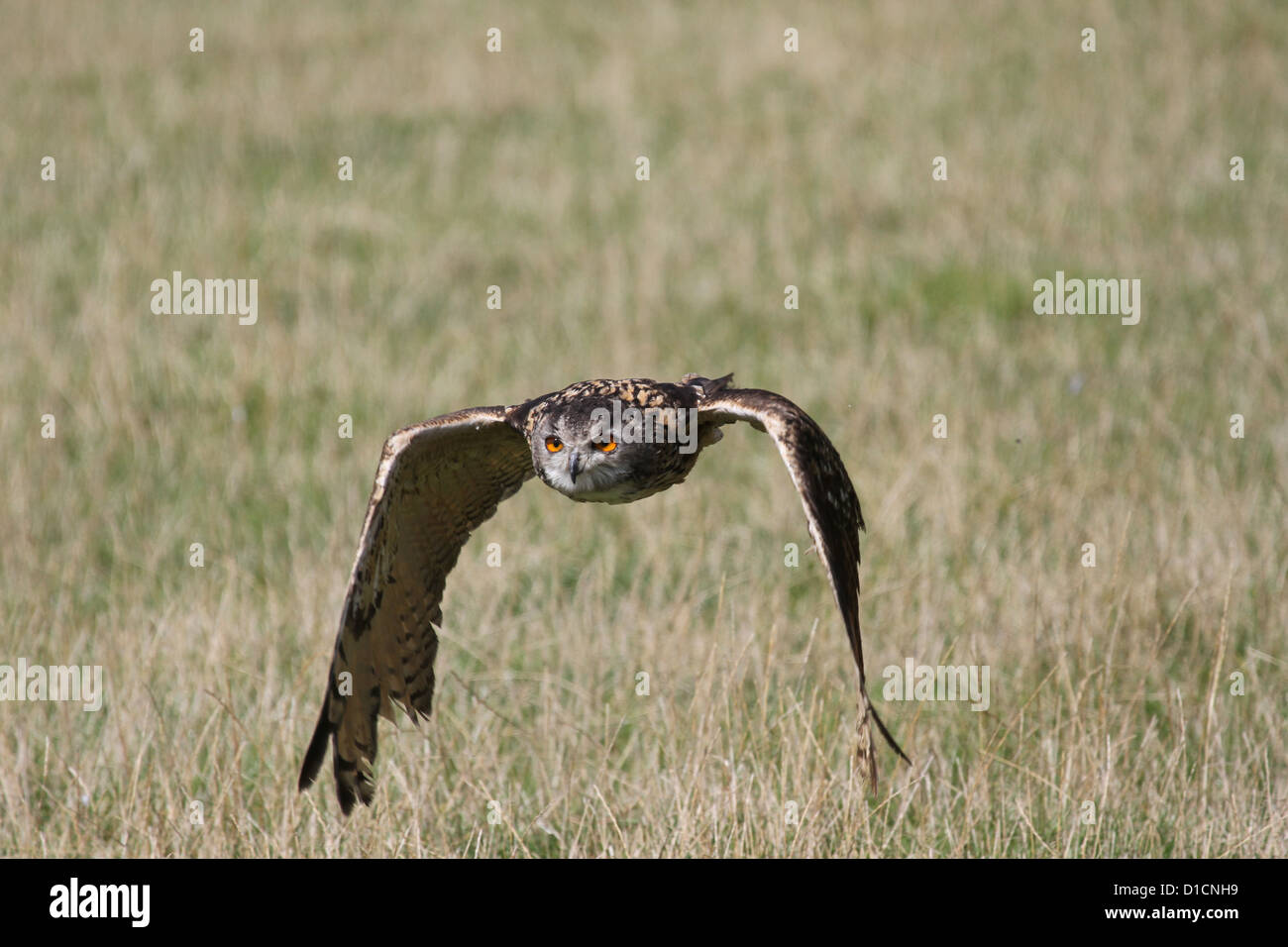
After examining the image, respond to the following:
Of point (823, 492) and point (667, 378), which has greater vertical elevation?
point (667, 378)

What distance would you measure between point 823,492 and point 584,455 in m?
0.88

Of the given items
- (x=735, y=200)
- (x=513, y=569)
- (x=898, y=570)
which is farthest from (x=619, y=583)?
(x=735, y=200)

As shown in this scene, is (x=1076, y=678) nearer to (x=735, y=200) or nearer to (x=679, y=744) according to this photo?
(x=679, y=744)

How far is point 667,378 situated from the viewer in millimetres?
10047

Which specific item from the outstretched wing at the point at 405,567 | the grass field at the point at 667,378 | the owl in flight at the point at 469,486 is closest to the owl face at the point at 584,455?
the owl in flight at the point at 469,486

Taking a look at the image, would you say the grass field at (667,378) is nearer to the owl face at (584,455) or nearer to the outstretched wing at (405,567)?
the outstretched wing at (405,567)

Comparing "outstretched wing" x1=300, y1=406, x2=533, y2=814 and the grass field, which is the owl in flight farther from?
the grass field

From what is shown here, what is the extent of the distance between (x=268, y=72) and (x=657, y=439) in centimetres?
1275

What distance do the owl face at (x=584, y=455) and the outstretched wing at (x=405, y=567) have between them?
0.20 m

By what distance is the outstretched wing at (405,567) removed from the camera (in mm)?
5027

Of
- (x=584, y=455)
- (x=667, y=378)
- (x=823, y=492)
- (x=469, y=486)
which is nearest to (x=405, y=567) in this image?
(x=469, y=486)

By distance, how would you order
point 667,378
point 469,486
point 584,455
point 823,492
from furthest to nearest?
point 667,378 → point 469,486 → point 584,455 → point 823,492

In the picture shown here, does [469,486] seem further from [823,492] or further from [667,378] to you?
[667,378]

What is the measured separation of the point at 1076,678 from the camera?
242 inches
